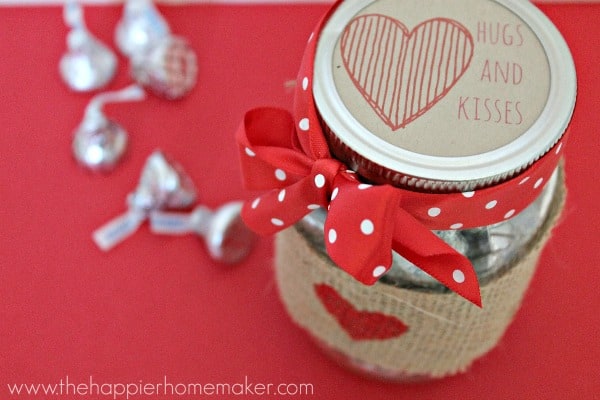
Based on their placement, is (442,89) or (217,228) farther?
(217,228)

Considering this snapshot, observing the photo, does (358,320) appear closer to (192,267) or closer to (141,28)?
(192,267)

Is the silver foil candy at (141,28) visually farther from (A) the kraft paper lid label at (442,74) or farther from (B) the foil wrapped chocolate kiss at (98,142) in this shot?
(A) the kraft paper lid label at (442,74)

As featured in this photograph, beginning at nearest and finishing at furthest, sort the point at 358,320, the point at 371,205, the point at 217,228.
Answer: the point at 371,205, the point at 358,320, the point at 217,228

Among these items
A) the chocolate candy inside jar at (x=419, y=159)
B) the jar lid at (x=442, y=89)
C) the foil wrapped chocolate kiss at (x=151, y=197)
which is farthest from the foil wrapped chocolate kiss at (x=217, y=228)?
the jar lid at (x=442, y=89)

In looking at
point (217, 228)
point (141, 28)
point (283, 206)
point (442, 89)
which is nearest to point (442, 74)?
point (442, 89)

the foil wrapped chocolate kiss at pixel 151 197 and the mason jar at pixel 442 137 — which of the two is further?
the foil wrapped chocolate kiss at pixel 151 197

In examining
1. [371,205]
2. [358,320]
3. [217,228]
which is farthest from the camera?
[217,228]

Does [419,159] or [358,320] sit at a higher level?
[419,159]

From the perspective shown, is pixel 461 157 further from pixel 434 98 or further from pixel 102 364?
pixel 102 364
